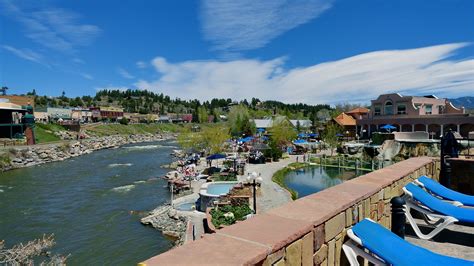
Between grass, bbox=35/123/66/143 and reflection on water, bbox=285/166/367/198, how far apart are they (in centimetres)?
4403

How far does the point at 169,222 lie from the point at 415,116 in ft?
125

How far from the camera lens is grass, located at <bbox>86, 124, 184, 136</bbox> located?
75500 millimetres

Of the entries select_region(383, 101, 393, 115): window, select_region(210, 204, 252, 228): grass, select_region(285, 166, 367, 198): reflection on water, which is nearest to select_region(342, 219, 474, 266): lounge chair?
select_region(210, 204, 252, 228): grass

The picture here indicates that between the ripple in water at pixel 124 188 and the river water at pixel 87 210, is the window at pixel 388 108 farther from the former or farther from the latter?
the ripple in water at pixel 124 188

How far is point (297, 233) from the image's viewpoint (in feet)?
7.48

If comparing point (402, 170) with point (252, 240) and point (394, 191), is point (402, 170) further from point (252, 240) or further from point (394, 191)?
point (252, 240)

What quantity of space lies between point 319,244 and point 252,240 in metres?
0.85

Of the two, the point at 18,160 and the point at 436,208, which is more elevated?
the point at 436,208

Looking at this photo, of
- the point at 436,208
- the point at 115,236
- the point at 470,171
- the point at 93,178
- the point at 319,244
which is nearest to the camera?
the point at 319,244

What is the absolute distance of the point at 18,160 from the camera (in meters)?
35.6

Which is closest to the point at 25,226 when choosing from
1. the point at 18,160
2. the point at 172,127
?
the point at 18,160

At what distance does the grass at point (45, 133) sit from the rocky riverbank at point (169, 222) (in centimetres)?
4492

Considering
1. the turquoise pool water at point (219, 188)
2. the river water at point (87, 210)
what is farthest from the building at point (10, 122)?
the turquoise pool water at point (219, 188)

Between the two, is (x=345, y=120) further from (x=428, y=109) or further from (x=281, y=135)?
(x=281, y=135)
